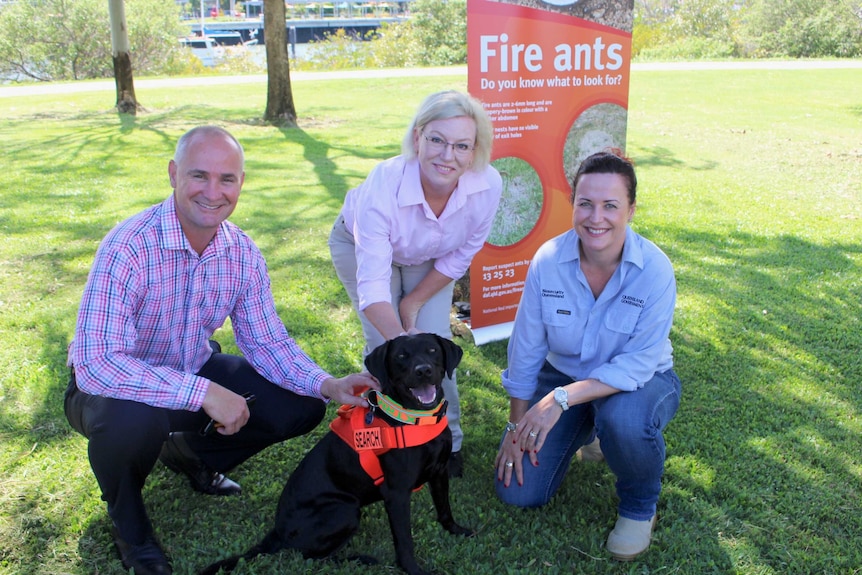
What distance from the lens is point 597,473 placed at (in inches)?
134

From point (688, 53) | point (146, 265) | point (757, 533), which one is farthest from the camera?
point (688, 53)

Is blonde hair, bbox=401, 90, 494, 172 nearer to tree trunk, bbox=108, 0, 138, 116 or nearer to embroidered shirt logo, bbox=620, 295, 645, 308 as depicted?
embroidered shirt logo, bbox=620, 295, 645, 308

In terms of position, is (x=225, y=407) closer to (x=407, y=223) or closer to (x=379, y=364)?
(x=379, y=364)

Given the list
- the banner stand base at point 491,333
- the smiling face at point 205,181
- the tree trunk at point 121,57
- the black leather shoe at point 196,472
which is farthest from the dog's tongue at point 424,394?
the tree trunk at point 121,57

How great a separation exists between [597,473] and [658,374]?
0.66 meters

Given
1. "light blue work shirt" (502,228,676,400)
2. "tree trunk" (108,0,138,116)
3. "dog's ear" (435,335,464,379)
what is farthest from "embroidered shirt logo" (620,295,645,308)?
"tree trunk" (108,0,138,116)

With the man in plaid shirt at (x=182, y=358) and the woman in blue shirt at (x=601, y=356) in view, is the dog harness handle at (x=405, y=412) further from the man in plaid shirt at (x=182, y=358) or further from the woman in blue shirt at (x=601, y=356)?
the woman in blue shirt at (x=601, y=356)

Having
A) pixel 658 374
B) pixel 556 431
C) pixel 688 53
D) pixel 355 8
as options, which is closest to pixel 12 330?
pixel 556 431

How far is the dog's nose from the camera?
262 cm

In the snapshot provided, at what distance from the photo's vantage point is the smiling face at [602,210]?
9.31 ft

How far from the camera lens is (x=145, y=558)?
2670mm

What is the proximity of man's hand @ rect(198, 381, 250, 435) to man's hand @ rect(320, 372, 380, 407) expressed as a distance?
1.23 ft

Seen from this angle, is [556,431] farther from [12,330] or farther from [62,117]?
[62,117]

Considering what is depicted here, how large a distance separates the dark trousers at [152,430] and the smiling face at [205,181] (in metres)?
0.71
